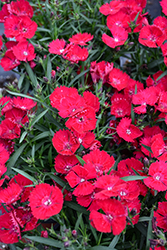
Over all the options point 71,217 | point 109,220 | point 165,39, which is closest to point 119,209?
point 109,220

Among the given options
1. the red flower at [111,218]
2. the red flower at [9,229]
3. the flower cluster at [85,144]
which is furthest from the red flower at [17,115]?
the red flower at [111,218]

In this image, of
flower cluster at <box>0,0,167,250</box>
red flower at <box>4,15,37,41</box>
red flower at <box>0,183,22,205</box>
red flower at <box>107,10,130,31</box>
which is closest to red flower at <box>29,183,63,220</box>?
flower cluster at <box>0,0,167,250</box>

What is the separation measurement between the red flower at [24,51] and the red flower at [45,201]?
988 millimetres

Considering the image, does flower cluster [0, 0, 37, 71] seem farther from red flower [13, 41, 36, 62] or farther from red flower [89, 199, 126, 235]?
red flower [89, 199, 126, 235]

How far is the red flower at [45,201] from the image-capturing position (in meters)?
0.95

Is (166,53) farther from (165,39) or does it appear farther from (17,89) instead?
(17,89)

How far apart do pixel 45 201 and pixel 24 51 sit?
1112mm

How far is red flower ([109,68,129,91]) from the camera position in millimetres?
1550

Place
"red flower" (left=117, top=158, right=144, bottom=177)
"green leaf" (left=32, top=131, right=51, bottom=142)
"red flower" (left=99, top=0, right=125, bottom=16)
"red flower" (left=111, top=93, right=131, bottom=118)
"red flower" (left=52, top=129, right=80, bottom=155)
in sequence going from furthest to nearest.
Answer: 1. "red flower" (left=99, top=0, right=125, bottom=16)
2. "red flower" (left=111, top=93, right=131, bottom=118)
3. "green leaf" (left=32, top=131, right=51, bottom=142)
4. "red flower" (left=117, top=158, right=144, bottom=177)
5. "red flower" (left=52, top=129, right=80, bottom=155)

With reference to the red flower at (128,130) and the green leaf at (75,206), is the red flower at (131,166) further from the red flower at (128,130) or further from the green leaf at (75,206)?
the green leaf at (75,206)

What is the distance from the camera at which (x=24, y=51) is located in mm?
1650

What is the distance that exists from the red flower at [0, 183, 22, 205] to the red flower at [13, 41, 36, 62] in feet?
3.01

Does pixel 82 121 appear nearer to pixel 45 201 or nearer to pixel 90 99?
pixel 90 99

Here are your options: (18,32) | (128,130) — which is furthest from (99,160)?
(18,32)
